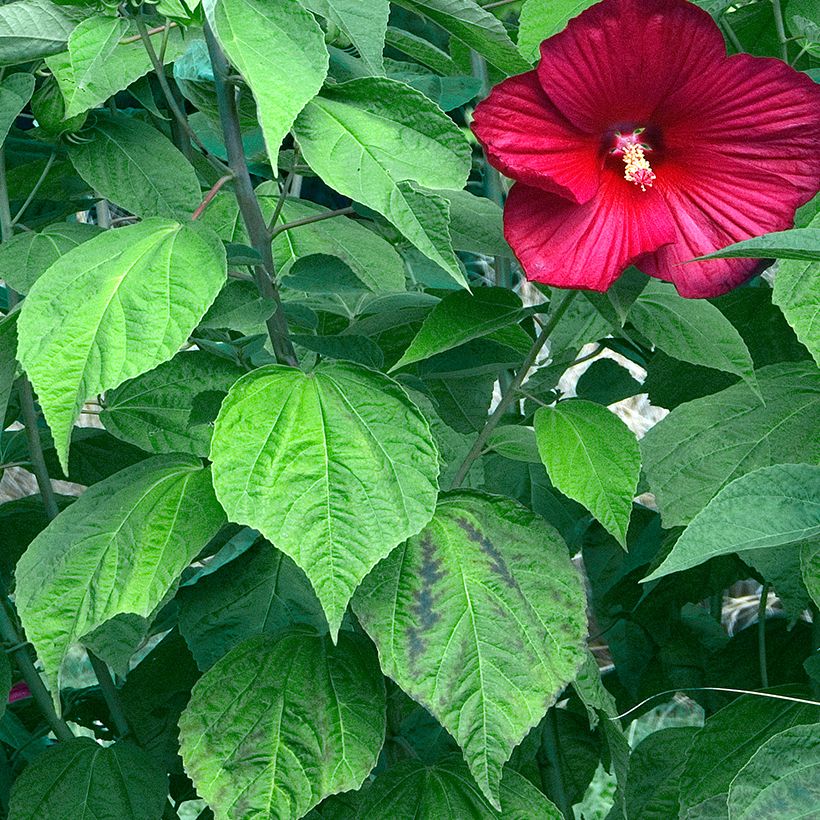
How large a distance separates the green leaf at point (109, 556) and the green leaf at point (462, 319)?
0.16 metres

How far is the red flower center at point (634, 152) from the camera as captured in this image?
79 cm

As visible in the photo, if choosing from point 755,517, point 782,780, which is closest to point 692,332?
point 755,517

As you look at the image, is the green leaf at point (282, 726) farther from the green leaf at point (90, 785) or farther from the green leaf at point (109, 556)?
the green leaf at point (90, 785)

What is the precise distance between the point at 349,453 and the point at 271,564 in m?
0.23

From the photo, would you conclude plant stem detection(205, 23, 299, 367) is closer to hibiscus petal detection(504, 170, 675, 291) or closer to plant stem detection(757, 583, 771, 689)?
hibiscus petal detection(504, 170, 675, 291)

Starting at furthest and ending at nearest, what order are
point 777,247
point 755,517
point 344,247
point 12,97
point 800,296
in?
point 344,247 < point 12,97 < point 800,296 < point 755,517 < point 777,247

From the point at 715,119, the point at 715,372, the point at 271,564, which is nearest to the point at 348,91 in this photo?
the point at 715,119

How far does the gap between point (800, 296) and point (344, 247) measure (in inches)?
15.4

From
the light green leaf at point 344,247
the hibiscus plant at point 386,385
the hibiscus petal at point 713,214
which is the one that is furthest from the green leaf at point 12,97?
the hibiscus petal at point 713,214

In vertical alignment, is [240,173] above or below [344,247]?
above

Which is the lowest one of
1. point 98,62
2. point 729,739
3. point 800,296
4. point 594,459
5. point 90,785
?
point 90,785

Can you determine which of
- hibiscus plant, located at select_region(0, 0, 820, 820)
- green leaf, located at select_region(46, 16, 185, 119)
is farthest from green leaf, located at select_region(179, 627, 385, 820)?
green leaf, located at select_region(46, 16, 185, 119)

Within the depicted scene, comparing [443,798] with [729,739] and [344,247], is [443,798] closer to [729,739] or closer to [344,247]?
[729,739]

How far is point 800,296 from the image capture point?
30.5 inches
